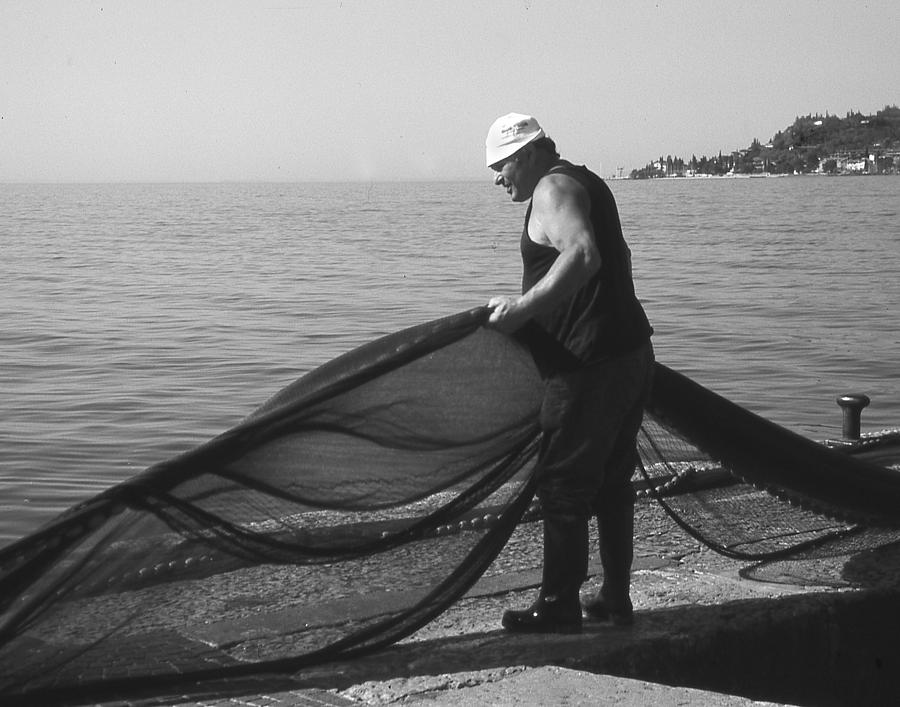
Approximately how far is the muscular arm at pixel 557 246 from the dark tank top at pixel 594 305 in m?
0.06

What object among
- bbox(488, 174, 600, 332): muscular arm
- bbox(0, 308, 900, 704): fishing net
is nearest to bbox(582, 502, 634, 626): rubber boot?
bbox(0, 308, 900, 704): fishing net

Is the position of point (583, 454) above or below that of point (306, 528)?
above

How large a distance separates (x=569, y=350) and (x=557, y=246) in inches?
13.8

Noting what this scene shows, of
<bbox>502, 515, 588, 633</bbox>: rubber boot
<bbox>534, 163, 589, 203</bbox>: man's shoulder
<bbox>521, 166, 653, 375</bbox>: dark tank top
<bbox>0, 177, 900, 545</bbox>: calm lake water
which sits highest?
<bbox>534, 163, 589, 203</bbox>: man's shoulder

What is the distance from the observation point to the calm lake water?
480 inches

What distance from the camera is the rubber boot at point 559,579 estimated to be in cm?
423

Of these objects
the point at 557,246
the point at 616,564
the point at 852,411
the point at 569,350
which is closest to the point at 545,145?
the point at 557,246

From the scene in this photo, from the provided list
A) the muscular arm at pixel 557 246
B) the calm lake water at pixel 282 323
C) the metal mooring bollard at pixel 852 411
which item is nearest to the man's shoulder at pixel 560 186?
the muscular arm at pixel 557 246

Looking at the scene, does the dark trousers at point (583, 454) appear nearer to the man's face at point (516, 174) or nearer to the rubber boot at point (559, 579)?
the rubber boot at point (559, 579)

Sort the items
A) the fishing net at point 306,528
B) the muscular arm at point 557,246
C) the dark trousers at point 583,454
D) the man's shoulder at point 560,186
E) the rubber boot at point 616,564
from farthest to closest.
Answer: the rubber boot at point 616,564 → the dark trousers at point 583,454 → the man's shoulder at point 560,186 → the muscular arm at point 557,246 → the fishing net at point 306,528

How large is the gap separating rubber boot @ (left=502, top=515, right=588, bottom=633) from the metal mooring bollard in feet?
11.7

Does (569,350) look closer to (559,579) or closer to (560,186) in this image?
(560,186)

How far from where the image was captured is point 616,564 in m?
4.38

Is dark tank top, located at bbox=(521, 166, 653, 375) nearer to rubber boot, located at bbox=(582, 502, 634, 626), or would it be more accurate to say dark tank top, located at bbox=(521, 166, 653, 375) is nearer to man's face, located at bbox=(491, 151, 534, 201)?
man's face, located at bbox=(491, 151, 534, 201)
